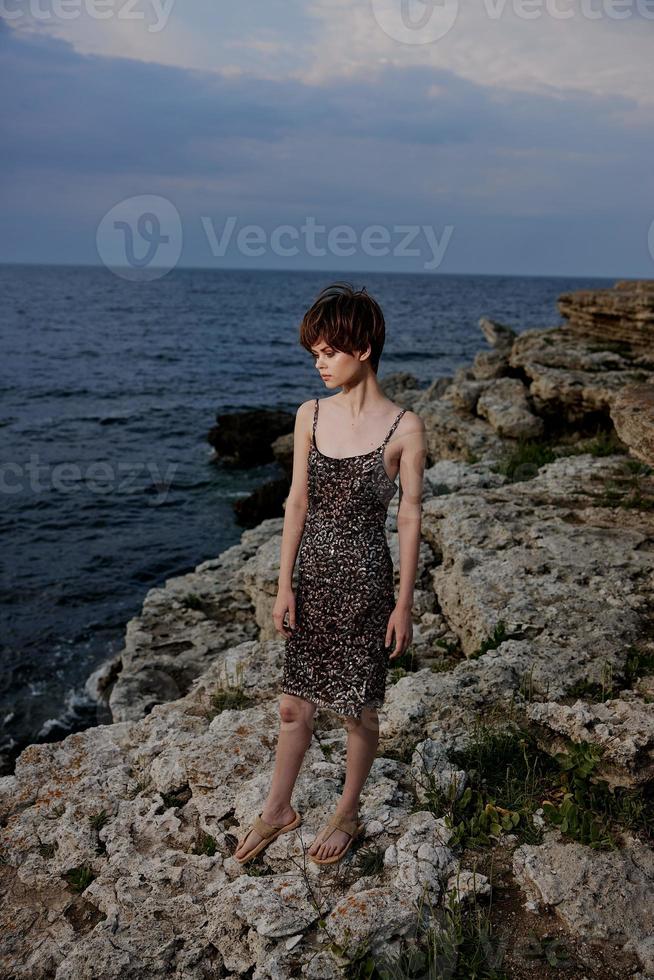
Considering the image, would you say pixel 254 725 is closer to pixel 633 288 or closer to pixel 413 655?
pixel 413 655

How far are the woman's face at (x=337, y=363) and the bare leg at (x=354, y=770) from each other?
165 cm

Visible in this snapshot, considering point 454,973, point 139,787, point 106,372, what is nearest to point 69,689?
point 139,787

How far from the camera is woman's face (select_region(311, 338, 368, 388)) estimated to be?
11.1ft

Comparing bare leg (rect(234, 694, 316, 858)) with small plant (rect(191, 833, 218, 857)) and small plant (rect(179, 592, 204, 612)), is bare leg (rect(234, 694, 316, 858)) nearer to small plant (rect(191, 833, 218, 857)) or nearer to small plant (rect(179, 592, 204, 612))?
small plant (rect(191, 833, 218, 857))

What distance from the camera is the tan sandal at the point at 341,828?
3562 mm

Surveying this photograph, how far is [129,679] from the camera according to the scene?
24.7 feet

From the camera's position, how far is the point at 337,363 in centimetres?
340

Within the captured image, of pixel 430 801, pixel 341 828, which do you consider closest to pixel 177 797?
pixel 341 828

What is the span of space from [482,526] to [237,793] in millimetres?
3656

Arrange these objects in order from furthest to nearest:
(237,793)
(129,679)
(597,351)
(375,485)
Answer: (597,351)
(129,679)
(237,793)
(375,485)

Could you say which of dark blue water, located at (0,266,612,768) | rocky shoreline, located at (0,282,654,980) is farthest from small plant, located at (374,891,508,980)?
dark blue water, located at (0,266,612,768)

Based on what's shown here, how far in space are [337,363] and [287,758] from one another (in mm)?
2069

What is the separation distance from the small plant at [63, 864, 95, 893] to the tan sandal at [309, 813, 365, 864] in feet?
4.01

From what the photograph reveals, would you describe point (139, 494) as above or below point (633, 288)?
below
